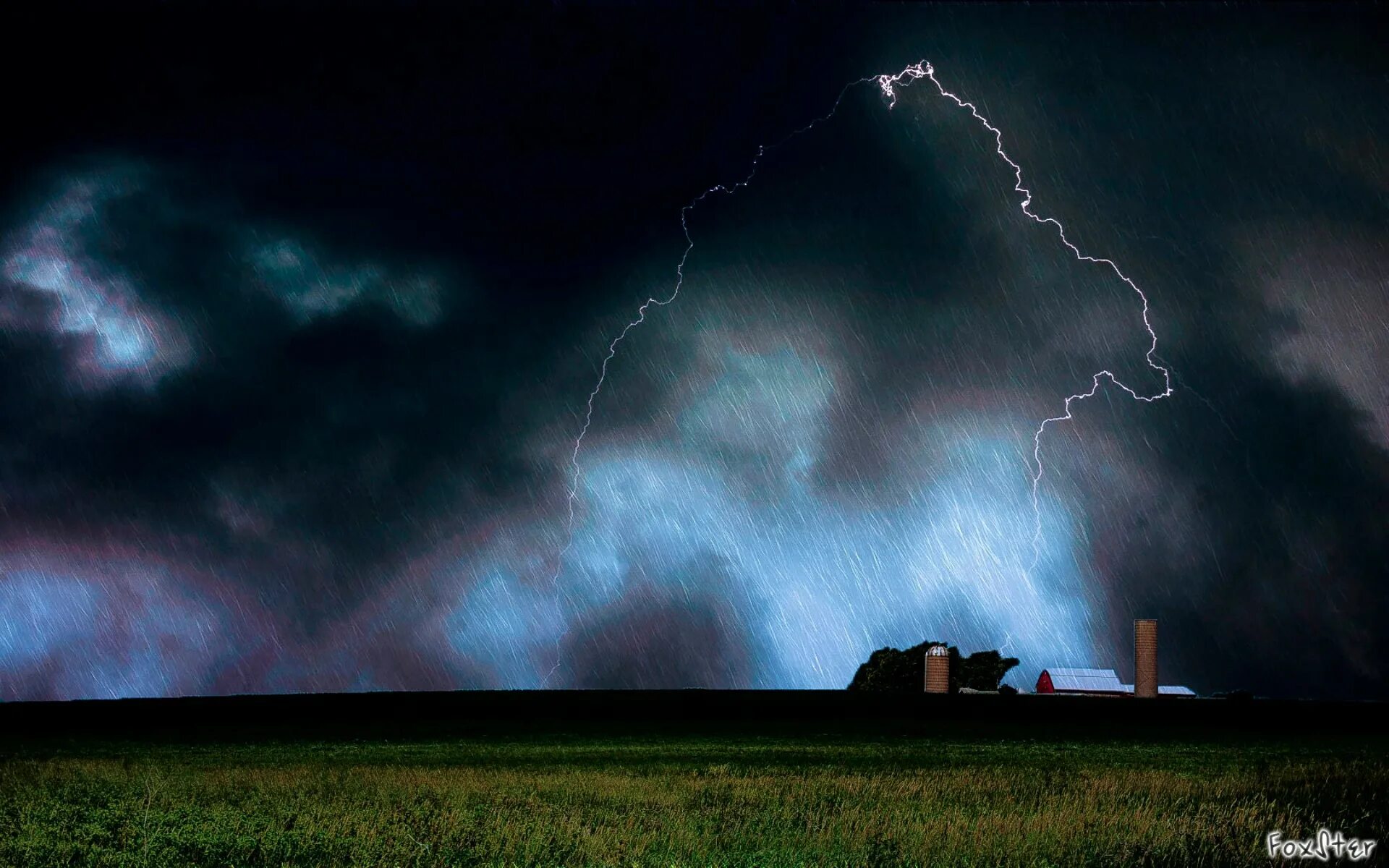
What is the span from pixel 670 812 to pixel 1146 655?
6370 cm

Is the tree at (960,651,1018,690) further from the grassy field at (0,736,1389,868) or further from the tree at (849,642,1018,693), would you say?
the grassy field at (0,736,1389,868)

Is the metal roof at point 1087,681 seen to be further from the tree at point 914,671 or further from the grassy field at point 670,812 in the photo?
the grassy field at point 670,812

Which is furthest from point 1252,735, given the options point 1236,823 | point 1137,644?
point 1236,823

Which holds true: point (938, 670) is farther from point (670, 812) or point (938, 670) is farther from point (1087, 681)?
point (670, 812)

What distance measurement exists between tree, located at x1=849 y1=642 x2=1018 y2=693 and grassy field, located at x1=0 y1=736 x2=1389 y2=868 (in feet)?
209

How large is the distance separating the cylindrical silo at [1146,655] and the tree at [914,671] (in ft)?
57.2

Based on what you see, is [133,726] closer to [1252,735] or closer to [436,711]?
[436,711]

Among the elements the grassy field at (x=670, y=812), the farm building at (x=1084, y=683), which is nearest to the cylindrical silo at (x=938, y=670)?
the farm building at (x=1084, y=683)

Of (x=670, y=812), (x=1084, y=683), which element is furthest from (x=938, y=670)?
(x=670, y=812)

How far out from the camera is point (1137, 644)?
77.1 m

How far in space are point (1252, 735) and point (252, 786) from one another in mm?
Answer: 40240

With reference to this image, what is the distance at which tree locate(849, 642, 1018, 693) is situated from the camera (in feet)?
319

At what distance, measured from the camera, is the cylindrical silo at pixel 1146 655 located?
251 ft

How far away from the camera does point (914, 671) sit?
97.4 meters
